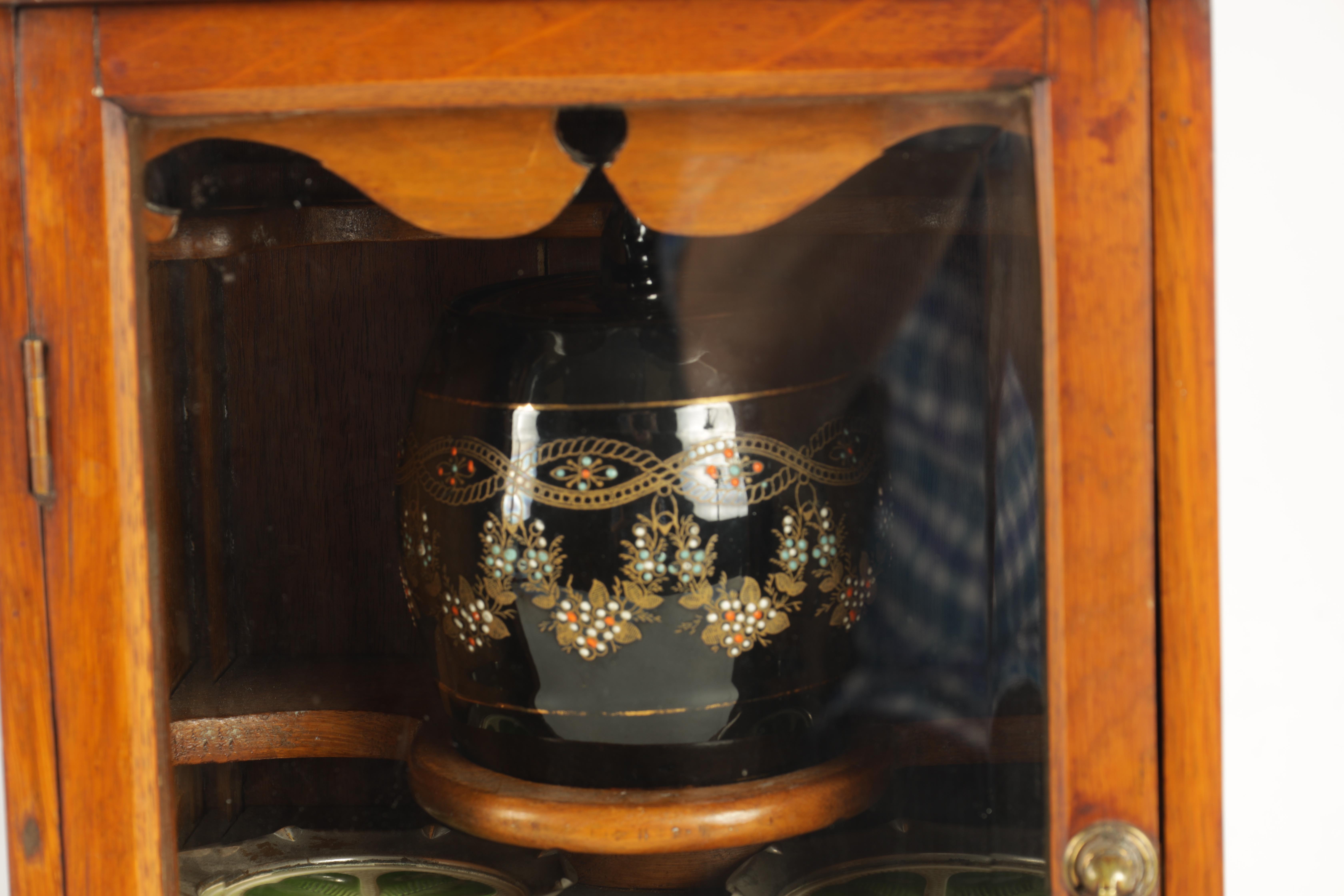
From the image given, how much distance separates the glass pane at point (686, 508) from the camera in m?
0.46

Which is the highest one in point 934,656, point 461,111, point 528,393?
point 461,111

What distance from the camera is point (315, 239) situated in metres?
0.56

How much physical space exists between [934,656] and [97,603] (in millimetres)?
344

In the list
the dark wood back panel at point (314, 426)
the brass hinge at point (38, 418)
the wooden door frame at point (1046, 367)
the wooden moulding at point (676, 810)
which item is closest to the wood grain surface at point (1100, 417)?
the wooden door frame at point (1046, 367)

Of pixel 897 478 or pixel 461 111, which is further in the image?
pixel 897 478

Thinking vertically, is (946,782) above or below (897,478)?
below

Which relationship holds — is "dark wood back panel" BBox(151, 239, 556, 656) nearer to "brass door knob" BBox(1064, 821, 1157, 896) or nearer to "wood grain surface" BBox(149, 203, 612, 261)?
"wood grain surface" BBox(149, 203, 612, 261)

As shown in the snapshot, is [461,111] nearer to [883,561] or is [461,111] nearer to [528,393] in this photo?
[528,393]

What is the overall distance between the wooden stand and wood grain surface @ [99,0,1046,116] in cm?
30

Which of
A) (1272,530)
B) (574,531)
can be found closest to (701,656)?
(574,531)

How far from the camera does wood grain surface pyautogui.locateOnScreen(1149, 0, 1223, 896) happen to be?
40 centimetres

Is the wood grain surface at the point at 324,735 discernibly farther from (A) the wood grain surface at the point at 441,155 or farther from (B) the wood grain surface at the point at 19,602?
(A) the wood grain surface at the point at 441,155

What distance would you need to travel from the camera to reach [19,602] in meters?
0.42

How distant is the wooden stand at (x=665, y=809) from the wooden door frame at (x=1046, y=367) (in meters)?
0.11
